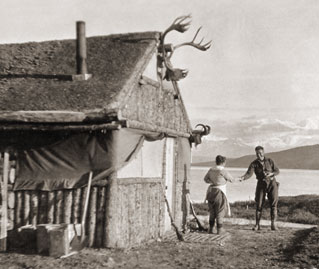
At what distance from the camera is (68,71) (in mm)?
13109

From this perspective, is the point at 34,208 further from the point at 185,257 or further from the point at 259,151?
the point at 259,151

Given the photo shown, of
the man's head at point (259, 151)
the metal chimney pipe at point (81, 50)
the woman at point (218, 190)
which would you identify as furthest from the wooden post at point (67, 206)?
the man's head at point (259, 151)

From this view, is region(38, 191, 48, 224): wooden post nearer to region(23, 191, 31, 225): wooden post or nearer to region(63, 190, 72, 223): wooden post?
region(23, 191, 31, 225): wooden post

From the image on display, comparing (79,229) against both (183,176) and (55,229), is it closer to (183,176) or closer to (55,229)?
(55,229)

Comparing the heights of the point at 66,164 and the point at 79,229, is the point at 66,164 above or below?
above

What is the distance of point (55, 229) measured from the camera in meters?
10.1

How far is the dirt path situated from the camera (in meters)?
9.48

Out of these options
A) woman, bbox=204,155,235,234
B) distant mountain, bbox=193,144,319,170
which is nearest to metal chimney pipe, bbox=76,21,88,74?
woman, bbox=204,155,235,234

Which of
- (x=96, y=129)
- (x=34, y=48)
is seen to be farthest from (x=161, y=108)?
(x=34, y=48)

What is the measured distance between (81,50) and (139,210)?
170 inches

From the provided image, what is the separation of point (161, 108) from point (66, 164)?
12.1ft

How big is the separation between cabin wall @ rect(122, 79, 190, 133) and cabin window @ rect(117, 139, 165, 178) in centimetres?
61

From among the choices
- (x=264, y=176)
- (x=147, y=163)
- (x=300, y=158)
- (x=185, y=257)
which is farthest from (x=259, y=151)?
(x=300, y=158)

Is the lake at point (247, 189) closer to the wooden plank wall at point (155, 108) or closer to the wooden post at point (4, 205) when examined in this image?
the wooden plank wall at point (155, 108)
